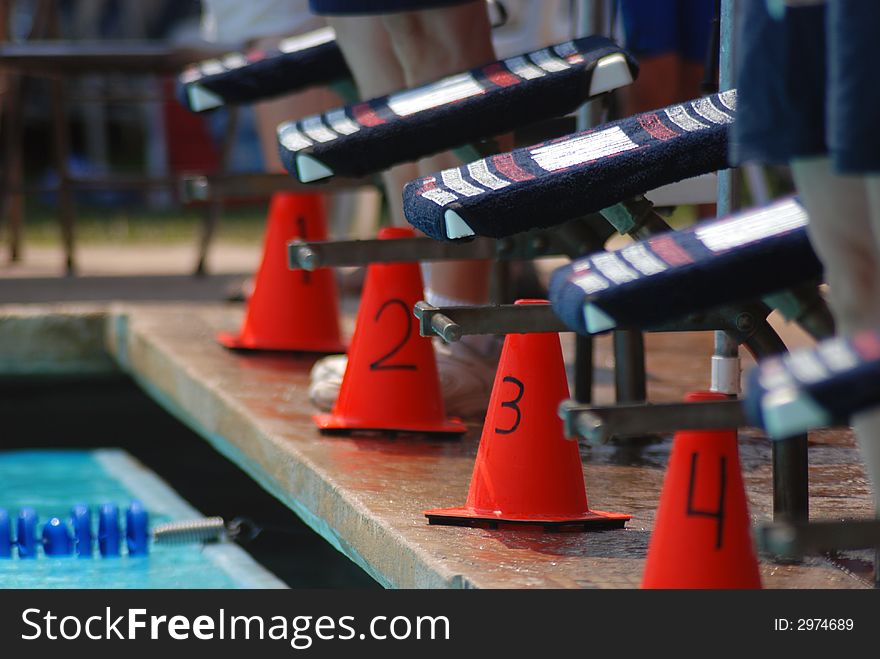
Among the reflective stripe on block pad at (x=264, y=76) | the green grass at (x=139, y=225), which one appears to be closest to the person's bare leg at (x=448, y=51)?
the reflective stripe on block pad at (x=264, y=76)

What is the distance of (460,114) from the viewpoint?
2385 millimetres

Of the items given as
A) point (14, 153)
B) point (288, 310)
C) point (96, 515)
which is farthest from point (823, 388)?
point (14, 153)

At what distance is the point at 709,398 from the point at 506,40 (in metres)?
3.99

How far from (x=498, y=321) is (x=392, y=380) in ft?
2.24

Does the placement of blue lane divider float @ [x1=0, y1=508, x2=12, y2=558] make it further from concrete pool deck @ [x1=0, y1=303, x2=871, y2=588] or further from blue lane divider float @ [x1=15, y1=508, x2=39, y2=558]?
concrete pool deck @ [x1=0, y1=303, x2=871, y2=588]

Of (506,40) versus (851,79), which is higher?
(506,40)

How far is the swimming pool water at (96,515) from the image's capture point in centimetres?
264

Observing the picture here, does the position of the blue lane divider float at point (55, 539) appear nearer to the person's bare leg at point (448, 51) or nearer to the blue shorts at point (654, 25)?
Result: the person's bare leg at point (448, 51)

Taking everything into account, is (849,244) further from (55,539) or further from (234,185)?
(234,185)

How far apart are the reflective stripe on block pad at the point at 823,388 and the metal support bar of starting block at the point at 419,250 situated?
121cm

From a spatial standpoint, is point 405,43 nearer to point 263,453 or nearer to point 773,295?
point 263,453
